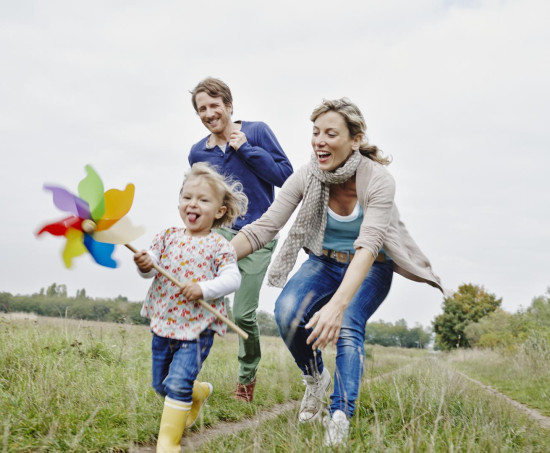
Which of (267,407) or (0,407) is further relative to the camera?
(267,407)

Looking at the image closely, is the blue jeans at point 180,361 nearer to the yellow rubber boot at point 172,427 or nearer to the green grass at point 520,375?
the yellow rubber boot at point 172,427

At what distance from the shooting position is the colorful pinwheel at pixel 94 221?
2.81 meters

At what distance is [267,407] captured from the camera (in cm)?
464

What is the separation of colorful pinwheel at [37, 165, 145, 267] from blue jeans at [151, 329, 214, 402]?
581 mm

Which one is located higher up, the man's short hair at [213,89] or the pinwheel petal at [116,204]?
the man's short hair at [213,89]

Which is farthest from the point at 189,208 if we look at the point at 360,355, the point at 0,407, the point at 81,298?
the point at 81,298

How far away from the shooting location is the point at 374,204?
11.2ft

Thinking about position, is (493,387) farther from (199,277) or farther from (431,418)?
(199,277)

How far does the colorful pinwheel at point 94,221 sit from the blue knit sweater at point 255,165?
1513 mm

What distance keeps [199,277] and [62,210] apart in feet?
2.70

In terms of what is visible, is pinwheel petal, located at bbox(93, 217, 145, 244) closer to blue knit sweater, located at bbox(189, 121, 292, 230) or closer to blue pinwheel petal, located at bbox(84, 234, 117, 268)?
blue pinwheel petal, located at bbox(84, 234, 117, 268)

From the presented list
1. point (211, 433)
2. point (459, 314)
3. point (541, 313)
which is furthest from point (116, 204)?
point (459, 314)

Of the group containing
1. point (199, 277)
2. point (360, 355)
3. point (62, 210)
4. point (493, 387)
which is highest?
point (62, 210)

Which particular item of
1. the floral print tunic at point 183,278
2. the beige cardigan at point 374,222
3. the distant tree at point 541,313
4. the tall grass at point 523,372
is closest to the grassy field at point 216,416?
the floral print tunic at point 183,278
